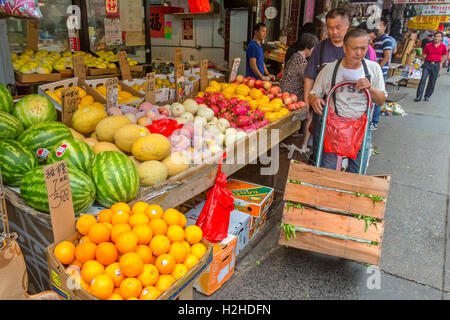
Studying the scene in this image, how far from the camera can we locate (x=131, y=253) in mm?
1739

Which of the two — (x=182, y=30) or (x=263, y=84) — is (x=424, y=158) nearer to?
(x=263, y=84)

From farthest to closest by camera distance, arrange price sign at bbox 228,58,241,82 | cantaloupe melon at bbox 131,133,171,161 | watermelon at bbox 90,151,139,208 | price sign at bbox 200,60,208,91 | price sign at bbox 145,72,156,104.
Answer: price sign at bbox 228,58,241,82, price sign at bbox 200,60,208,91, price sign at bbox 145,72,156,104, cantaloupe melon at bbox 131,133,171,161, watermelon at bbox 90,151,139,208

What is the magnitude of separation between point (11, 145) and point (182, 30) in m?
9.81

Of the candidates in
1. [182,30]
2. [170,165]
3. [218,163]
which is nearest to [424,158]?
[218,163]

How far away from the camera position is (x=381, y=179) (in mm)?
2854

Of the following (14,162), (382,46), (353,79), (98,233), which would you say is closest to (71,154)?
(14,162)

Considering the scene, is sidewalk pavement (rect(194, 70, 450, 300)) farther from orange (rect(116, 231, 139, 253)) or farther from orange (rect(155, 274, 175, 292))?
orange (rect(116, 231, 139, 253))

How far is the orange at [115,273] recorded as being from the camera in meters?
1.72

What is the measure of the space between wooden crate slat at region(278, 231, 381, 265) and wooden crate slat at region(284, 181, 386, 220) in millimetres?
268

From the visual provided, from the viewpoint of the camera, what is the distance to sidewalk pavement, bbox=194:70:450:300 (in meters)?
2.97

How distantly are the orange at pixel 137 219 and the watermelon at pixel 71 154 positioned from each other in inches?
27.0

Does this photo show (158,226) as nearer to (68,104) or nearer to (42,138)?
(42,138)

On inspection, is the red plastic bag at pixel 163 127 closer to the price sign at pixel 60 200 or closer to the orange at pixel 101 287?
the price sign at pixel 60 200

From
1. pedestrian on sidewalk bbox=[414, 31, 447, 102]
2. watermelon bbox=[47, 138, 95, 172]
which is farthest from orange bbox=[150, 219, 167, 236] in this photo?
pedestrian on sidewalk bbox=[414, 31, 447, 102]
